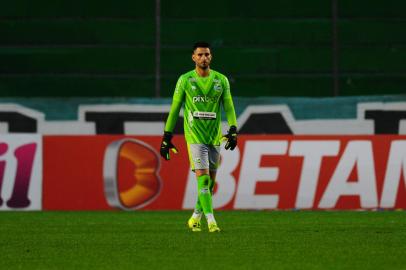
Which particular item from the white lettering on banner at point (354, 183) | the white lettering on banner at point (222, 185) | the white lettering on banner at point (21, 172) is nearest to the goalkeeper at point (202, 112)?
the white lettering on banner at point (222, 185)

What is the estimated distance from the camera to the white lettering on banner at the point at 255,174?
18.0 metres

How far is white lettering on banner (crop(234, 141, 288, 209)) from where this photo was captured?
18016 mm

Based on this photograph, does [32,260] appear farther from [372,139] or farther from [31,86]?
[31,86]

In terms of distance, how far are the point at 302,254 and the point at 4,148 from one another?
9.24 metres

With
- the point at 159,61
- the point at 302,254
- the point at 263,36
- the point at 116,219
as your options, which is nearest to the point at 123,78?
the point at 159,61

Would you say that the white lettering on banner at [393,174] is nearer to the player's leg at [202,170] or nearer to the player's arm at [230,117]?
the player's arm at [230,117]

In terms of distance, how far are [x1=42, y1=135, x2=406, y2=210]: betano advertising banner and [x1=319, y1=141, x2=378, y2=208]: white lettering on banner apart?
15 mm

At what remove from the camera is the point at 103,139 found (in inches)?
721

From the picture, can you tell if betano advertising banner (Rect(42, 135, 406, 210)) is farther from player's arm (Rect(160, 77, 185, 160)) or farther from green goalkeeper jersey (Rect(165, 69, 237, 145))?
green goalkeeper jersey (Rect(165, 69, 237, 145))

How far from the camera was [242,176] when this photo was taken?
18.0 m

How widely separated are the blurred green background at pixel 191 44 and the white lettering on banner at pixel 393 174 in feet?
10.4

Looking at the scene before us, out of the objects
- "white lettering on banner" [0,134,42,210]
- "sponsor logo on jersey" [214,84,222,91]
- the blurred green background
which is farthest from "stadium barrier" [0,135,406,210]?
"sponsor logo on jersey" [214,84,222,91]

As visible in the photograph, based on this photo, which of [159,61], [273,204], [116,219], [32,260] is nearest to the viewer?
[32,260]

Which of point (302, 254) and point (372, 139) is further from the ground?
point (372, 139)
